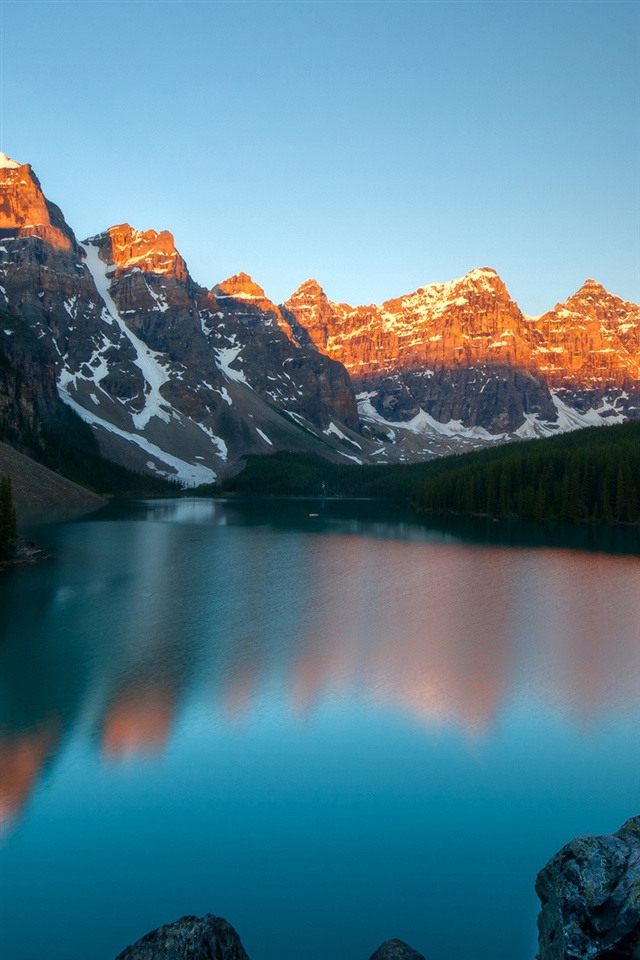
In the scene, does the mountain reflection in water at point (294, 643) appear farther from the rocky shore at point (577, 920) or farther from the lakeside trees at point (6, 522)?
the rocky shore at point (577, 920)

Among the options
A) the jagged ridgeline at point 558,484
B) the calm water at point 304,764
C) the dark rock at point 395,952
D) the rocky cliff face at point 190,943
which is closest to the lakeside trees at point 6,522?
the calm water at point 304,764

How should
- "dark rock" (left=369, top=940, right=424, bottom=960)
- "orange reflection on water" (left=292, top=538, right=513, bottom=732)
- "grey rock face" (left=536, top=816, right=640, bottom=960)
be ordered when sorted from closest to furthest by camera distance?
"grey rock face" (left=536, top=816, right=640, bottom=960) < "dark rock" (left=369, top=940, right=424, bottom=960) < "orange reflection on water" (left=292, top=538, right=513, bottom=732)

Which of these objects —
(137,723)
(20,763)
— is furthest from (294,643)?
(20,763)

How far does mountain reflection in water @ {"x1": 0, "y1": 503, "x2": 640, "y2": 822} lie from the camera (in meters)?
21.6

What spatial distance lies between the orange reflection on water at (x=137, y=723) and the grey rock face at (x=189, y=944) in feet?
31.9

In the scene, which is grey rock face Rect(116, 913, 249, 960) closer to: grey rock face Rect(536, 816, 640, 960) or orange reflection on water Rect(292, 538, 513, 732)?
grey rock face Rect(536, 816, 640, 960)

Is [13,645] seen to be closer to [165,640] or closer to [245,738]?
[165,640]

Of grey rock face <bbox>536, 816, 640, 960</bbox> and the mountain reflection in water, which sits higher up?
grey rock face <bbox>536, 816, 640, 960</bbox>

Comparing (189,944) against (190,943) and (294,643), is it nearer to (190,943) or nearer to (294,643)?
(190,943)

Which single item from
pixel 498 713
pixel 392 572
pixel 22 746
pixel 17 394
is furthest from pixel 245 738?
pixel 17 394

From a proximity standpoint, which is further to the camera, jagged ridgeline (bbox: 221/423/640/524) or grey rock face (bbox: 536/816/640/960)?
jagged ridgeline (bbox: 221/423/640/524)

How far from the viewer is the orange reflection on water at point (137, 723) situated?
1869 centimetres

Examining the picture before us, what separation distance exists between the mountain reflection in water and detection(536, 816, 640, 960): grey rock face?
10986 millimetres

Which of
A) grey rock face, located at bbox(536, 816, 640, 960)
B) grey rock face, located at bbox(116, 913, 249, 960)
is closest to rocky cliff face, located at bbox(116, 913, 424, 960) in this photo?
grey rock face, located at bbox(116, 913, 249, 960)
